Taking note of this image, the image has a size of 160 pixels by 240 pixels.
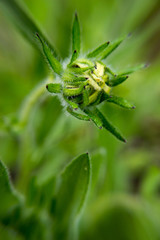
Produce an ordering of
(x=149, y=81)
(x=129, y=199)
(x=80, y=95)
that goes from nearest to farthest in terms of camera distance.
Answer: (x=80, y=95)
(x=129, y=199)
(x=149, y=81)

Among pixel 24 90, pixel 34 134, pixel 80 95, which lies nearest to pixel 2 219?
pixel 34 134

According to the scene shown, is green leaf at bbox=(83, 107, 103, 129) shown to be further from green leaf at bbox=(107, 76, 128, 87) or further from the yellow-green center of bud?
green leaf at bbox=(107, 76, 128, 87)

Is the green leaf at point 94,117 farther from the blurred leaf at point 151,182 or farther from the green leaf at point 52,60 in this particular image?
the blurred leaf at point 151,182

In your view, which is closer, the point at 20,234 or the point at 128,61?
the point at 20,234

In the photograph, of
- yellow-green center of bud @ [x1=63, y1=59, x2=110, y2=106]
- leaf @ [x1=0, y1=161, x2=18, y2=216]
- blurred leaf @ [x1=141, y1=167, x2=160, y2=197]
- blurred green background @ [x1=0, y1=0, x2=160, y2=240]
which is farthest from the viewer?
blurred leaf @ [x1=141, y1=167, x2=160, y2=197]

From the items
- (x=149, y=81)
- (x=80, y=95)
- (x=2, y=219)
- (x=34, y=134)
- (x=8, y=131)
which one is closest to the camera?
(x=80, y=95)

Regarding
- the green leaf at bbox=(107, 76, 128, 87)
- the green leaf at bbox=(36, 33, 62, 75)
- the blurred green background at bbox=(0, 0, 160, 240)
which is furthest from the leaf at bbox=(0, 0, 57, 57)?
the green leaf at bbox=(107, 76, 128, 87)

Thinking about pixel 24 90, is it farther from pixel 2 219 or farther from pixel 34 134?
pixel 2 219
